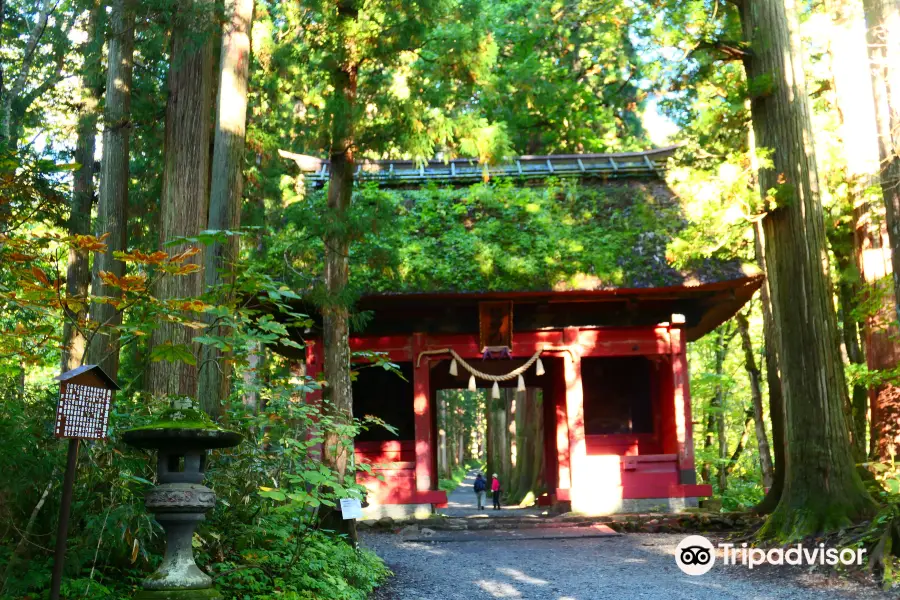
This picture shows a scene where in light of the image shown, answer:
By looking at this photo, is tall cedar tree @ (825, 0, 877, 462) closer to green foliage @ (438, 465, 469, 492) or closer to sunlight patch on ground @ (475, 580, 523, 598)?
sunlight patch on ground @ (475, 580, 523, 598)

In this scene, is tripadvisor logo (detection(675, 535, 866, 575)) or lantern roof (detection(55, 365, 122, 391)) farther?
tripadvisor logo (detection(675, 535, 866, 575))

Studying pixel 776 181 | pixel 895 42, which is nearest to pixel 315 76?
pixel 776 181

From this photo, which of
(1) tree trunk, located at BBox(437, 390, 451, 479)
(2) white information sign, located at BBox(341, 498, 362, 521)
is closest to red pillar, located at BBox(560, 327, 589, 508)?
(2) white information sign, located at BBox(341, 498, 362, 521)

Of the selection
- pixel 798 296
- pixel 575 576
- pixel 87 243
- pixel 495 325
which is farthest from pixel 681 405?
pixel 87 243

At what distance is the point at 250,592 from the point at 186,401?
4.50 feet

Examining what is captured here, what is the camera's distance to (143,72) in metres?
10.5

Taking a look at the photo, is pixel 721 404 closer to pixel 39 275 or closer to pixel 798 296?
pixel 798 296

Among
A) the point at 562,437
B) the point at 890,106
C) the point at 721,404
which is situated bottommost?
Answer: the point at 562,437

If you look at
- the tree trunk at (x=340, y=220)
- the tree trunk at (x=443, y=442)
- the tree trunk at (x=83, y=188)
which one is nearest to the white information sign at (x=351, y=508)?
the tree trunk at (x=340, y=220)

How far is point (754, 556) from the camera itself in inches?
316

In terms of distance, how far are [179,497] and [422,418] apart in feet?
27.4

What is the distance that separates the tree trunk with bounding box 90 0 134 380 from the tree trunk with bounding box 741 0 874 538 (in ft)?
23.6

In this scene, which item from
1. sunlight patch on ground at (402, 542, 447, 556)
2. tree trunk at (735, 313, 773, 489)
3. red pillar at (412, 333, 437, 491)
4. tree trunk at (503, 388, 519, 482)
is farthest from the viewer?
tree trunk at (503, 388, 519, 482)

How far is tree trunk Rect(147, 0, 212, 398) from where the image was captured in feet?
23.0
